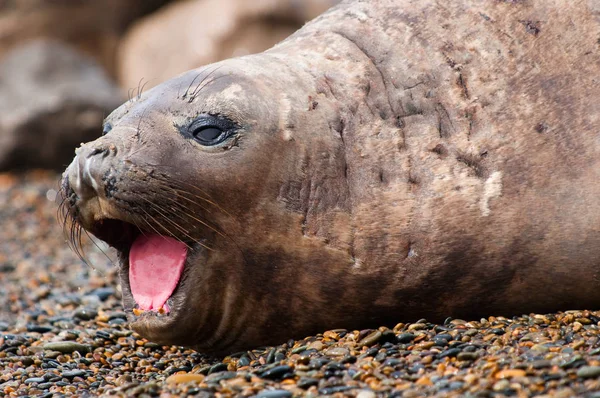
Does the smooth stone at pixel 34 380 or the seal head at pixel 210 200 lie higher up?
the seal head at pixel 210 200

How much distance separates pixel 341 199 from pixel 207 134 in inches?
26.4

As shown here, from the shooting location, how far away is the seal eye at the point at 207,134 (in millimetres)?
4312

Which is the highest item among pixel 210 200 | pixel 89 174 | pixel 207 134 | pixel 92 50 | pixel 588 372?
pixel 92 50

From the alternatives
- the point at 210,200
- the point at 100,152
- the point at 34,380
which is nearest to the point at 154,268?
the point at 210,200

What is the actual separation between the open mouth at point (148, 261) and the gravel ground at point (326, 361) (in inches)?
14.0

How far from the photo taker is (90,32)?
1523cm

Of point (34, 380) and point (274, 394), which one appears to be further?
point (34, 380)

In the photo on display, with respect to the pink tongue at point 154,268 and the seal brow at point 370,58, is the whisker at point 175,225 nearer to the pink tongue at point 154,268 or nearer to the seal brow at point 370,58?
the pink tongue at point 154,268

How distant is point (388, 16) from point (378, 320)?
61.6 inches

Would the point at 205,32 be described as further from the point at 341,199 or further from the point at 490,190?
the point at 490,190

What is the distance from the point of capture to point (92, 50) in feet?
50.4

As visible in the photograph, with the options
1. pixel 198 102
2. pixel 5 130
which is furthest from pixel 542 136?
pixel 5 130

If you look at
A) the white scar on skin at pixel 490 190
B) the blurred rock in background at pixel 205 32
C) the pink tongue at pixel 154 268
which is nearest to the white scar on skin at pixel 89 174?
the pink tongue at pixel 154 268

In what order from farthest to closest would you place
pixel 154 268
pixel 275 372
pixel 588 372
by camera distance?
1. pixel 154 268
2. pixel 275 372
3. pixel 588 372
